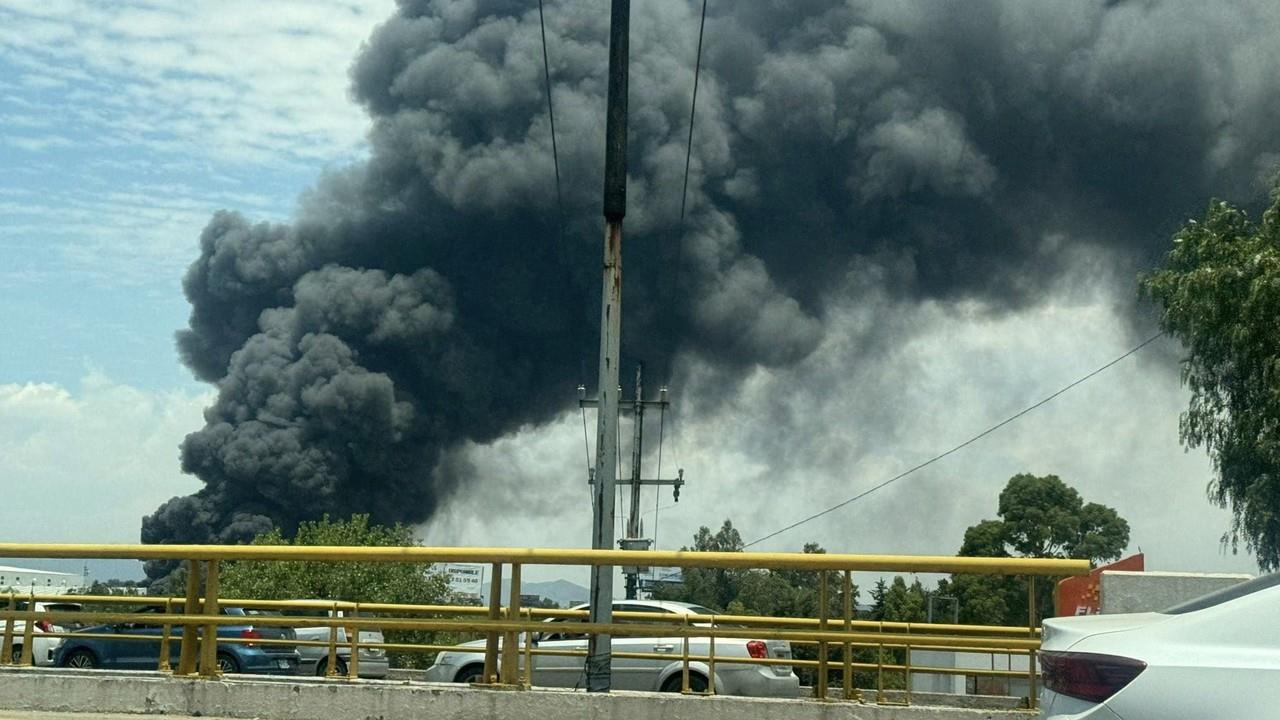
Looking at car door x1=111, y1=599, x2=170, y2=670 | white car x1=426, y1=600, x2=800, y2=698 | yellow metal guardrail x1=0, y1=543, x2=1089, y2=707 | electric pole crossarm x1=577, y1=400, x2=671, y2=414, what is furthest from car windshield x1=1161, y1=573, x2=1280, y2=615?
electric pole crossarm x1=577, y1=400, x2=671, y2=414

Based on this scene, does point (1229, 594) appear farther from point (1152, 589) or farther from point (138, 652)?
point (138, 652)

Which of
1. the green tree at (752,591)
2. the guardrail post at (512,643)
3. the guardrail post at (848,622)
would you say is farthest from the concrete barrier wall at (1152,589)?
the green tree at (752,591)

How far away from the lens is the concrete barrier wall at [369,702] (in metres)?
7.95

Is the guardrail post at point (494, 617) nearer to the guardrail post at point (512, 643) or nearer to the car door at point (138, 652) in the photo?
the guardrail post at point (512, 643)

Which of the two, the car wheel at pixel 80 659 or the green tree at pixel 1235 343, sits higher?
the green tree at pixel 1235 343

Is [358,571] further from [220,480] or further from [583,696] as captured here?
[583,696]

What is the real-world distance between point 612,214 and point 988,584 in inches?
1836

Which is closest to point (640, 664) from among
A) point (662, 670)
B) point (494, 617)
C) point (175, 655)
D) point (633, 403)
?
point (662, 670)

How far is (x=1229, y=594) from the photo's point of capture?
4531 millimetres

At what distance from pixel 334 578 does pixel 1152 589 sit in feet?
161

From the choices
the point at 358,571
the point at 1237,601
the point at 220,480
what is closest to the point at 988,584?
the point at 358,571

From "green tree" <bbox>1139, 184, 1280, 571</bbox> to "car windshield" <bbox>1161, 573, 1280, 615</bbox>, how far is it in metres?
22.3

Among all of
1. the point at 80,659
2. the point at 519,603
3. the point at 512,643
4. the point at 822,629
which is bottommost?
the point at 80,659

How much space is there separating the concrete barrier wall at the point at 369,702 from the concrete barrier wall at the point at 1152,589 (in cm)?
96
